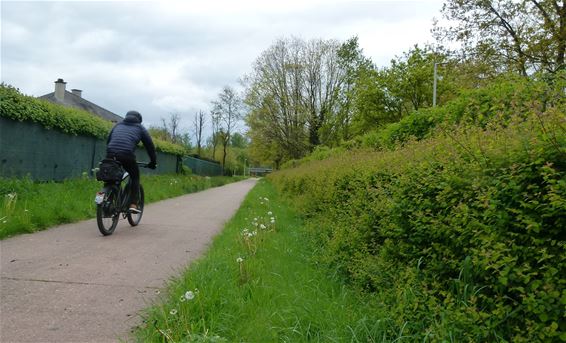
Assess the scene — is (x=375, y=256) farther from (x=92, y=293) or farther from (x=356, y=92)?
(x=356, y=92)

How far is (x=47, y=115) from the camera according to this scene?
10.7 metres

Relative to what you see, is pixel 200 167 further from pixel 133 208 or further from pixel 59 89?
pixel 133 208

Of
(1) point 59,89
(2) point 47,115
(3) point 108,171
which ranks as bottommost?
(3) point 108,171

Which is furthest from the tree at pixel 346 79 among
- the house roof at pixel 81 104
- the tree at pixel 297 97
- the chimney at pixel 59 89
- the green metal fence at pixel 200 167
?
the chimney at pixel 59 89

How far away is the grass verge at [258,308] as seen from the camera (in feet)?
8.98

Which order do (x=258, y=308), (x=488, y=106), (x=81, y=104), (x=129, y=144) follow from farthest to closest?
(x=81, y=104) < (x=129, y=144) < (x=488, y=106) < (x=258, y=308)

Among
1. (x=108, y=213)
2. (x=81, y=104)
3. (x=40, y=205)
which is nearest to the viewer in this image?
(x=108, y=213)

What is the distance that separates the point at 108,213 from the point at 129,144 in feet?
3.89

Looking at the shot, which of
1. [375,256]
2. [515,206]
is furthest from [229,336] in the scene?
[515,206]

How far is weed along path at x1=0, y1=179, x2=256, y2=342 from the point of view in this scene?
2941 mm

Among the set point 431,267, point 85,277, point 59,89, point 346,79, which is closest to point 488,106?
point 431,267

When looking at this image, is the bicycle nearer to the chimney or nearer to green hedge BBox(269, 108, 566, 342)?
green hedge BBox(269, 108, 566, 342)

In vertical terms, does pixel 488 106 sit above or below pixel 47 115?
below

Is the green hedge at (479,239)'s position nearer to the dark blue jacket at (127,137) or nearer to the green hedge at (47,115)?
the dark blue jacket at (127,137)
